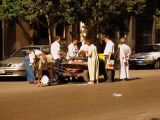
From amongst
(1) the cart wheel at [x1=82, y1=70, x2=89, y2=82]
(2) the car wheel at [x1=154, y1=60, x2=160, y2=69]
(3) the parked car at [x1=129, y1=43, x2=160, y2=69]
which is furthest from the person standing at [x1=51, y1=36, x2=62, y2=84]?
(2) the car wheel at [x1=154, y1=60, x2=160, y2=69]

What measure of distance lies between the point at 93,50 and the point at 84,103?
6970mm

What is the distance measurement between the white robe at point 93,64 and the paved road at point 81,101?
0.55 meters

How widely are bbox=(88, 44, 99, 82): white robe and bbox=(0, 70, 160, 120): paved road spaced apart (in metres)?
0.55

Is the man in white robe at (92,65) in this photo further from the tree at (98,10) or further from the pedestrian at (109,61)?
the tree at (98,10)

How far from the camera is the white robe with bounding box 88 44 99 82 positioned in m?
21.7

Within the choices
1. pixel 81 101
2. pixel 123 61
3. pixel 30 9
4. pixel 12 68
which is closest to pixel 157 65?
pixel 30 9

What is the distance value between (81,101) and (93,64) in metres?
6.12

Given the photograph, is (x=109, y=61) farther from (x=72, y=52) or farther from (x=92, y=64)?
(x=72, y=52)

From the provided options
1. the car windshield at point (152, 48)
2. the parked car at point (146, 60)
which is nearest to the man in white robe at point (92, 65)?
the parked car at point (146, 60)

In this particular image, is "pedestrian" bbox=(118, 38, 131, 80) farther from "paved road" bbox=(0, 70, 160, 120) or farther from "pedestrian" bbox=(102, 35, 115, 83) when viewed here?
"paved road" bbox=(0, 70, 160, 120)

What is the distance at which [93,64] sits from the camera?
2177 cm

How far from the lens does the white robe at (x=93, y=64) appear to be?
2170 centimetres

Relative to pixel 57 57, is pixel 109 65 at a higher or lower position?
lower

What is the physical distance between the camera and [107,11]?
30828mm
